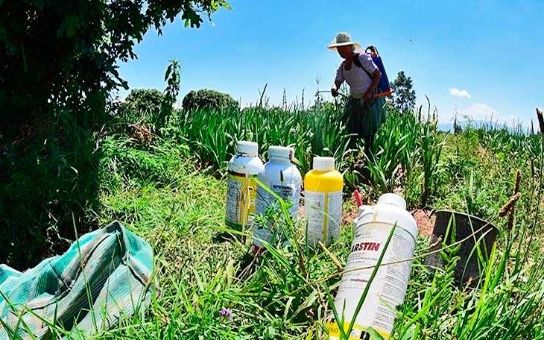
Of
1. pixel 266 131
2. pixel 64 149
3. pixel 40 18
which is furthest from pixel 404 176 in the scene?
pixel 40 18

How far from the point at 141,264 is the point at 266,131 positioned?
2.99 metres

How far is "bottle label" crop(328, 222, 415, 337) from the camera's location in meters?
1.85

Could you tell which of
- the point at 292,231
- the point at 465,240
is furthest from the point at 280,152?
the point at 465,240

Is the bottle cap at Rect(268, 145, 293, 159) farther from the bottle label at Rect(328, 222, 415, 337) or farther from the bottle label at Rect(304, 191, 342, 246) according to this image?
the bottle label at Rect(328, 222, 415, 337)

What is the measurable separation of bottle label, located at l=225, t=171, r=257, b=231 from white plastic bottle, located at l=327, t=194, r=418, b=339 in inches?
32.1

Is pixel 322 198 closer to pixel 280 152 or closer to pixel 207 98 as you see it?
pixel 280 152

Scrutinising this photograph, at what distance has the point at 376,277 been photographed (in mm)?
1918

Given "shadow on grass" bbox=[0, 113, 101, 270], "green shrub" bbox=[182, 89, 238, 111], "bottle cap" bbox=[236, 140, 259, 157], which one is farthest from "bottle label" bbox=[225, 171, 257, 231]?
"green shrub" bbox=[182, 89, 238, 111]

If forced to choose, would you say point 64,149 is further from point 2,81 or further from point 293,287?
point 293,287

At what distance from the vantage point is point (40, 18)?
4.88 m

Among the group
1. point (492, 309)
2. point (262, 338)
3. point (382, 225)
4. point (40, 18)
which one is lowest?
point (262, 338)

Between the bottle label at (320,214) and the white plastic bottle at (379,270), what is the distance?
50 cm

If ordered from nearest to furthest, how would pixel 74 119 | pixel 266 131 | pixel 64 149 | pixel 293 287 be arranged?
pixel 293 287, pixel 64 149, pixel 74 119, pixel 266 131

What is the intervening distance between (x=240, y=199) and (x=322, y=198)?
435 millimetres
